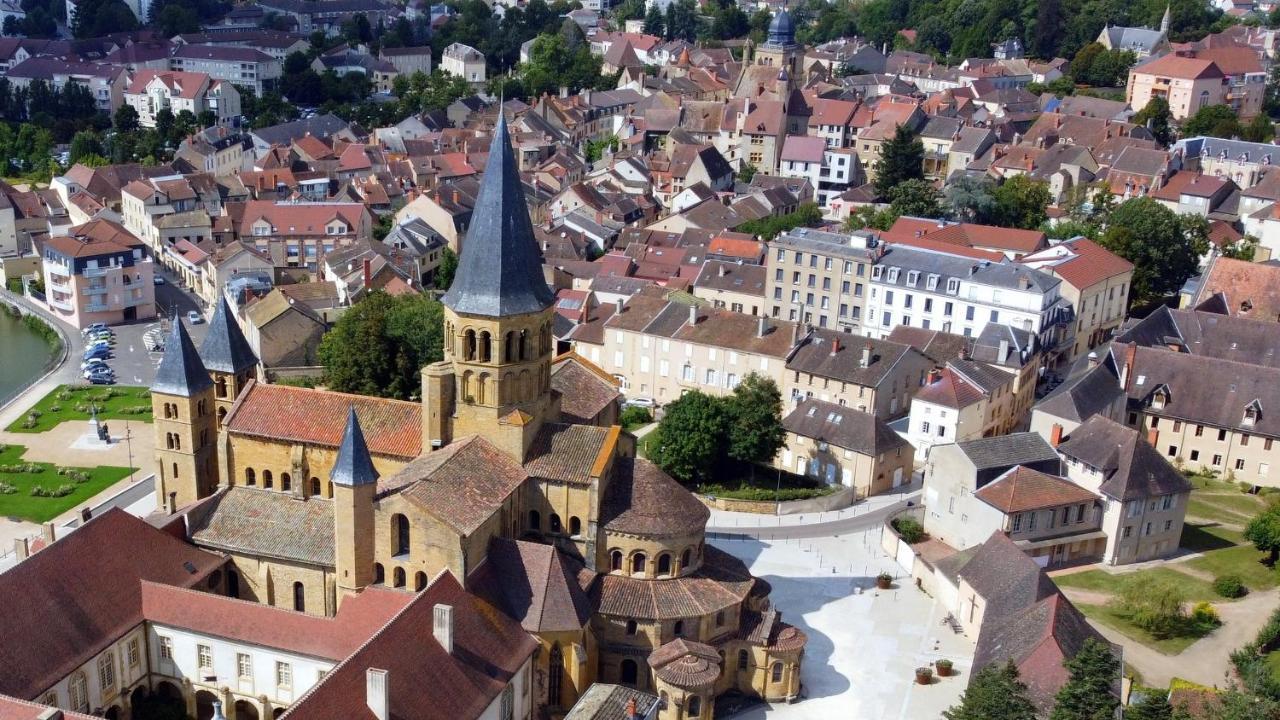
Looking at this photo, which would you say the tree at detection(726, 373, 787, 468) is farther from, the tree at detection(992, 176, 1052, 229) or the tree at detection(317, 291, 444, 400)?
the tree at detection(992, 176, 1052, 229)

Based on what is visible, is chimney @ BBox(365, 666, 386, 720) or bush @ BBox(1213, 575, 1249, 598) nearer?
chimney @ BBox(365, 666, 386, 720)

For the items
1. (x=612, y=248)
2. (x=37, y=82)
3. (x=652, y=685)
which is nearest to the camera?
(x=652, y=685)

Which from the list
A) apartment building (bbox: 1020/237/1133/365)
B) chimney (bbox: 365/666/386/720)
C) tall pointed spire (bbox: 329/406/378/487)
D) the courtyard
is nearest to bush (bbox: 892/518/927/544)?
the courtyard

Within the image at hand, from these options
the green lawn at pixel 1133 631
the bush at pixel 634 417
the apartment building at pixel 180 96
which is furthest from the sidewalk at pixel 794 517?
the apartment building at pixel 180 96

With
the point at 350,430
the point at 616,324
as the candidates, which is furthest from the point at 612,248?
the point at 350,430

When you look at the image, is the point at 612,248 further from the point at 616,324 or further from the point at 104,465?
the point at 104,465

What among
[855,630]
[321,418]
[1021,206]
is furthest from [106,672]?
[1021,206]
